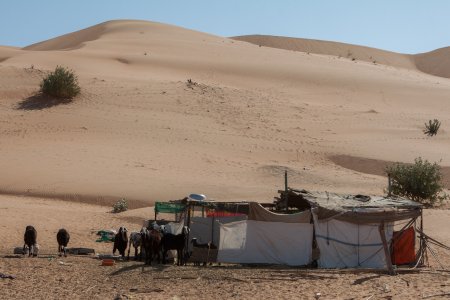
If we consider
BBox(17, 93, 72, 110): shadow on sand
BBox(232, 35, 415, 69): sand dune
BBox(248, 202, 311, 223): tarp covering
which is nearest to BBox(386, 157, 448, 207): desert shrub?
BBox(248, 202, 311, 223): tarp covering

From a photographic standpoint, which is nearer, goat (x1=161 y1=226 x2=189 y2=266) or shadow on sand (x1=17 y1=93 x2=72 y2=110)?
goat (x1=161 y1=226 x2=189 y2=266)

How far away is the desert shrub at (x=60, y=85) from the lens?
1703 inches

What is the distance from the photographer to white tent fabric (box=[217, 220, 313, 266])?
61.0 ft

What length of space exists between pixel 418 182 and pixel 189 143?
463 inches

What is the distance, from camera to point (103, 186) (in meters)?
30.7

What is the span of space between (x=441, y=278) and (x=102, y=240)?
10235mm

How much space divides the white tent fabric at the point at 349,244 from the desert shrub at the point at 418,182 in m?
12.1

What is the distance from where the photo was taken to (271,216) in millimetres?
18703

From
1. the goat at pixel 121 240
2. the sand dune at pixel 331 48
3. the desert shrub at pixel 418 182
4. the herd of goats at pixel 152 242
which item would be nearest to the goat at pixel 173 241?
the herd of goats at pixel 152 242

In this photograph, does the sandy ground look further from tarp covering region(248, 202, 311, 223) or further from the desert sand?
tarp covering region(248, 202, 311, 223)

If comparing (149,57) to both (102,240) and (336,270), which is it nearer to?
(102,240)

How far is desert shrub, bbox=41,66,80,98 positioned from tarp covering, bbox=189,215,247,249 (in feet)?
83.7

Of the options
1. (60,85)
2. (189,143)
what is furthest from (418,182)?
(60,85)

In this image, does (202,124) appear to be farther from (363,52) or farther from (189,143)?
(363,52)
